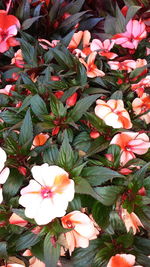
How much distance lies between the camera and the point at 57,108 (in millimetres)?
961

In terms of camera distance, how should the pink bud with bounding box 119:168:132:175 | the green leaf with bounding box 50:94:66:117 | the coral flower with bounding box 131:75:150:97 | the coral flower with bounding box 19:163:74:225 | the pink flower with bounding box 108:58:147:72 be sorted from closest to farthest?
the coral flower with bounding box 19:163:74:225, the pink bud with bounding box 119:168:132:175, the green leaf with bounding box 50:94:66:117, the coral flower with bounding box 131:75:150:97, the pink flower with bounding box 108:58:147:72

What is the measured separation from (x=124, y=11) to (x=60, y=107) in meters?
0.70

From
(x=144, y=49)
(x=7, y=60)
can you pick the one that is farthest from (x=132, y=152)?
(x=7, y=60)

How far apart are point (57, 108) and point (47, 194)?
26cm

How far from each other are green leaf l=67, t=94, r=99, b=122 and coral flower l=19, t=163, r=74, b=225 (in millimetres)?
211

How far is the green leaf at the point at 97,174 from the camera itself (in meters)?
0.79

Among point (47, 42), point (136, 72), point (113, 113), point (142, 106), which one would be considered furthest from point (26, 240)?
point (47, 42)

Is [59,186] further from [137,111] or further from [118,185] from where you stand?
[137,111]

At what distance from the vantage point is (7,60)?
144 centimetres

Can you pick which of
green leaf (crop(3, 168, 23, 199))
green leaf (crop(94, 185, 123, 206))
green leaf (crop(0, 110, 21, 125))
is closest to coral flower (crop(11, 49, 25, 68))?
→ green leaf (crop(0, 110, 21, 125))

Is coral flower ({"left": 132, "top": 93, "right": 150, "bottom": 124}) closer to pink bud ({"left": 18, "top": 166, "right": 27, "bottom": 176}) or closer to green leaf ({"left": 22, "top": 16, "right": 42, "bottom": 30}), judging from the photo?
pink bud ({"left": 18, "top": 166, "right": 27, "bottom": 176})

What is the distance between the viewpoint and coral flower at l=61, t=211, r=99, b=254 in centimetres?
79

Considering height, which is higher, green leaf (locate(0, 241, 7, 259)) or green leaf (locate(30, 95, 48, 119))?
green leaf (locate(30, 95, 48, 119))

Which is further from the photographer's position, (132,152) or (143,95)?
(143,95)
